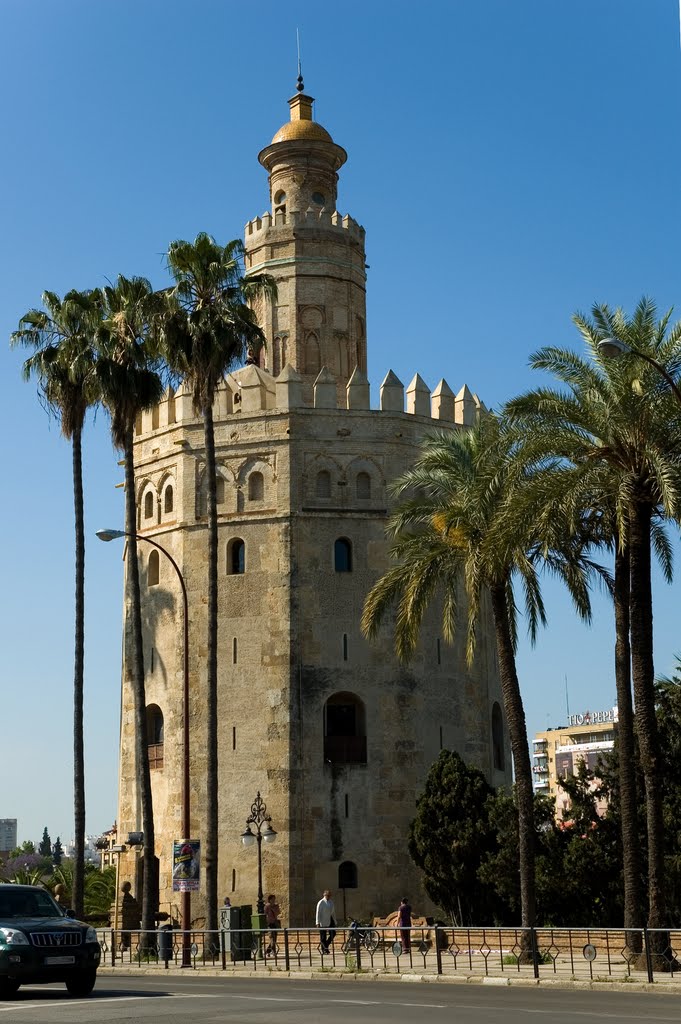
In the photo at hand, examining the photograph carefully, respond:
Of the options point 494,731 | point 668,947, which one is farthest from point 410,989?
point 494,731

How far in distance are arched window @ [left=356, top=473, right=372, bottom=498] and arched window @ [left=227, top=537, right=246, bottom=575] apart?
3747 mm

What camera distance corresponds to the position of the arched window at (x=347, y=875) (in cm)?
3803

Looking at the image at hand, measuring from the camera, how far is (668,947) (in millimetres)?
20672

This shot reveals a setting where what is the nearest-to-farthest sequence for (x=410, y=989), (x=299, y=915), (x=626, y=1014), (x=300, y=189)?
(x=626, y=1014), (x=410, y=989), (x=299, y=915), (x=300, y=189)

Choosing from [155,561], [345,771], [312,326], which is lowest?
[345,771]

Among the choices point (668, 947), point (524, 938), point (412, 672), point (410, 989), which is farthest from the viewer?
point (412, 672)

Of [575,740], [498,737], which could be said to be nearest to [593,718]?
[575,740]

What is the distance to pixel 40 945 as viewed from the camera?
16344 millimetres

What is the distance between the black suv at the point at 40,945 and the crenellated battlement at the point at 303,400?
957 inches

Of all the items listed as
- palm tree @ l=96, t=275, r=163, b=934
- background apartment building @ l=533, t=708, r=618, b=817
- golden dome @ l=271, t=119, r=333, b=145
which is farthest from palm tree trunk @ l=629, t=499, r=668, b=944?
background apartment building @ l=533, t=708, r=618, b=817

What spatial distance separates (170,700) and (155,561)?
4495mm

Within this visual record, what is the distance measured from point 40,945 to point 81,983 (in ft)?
3.64

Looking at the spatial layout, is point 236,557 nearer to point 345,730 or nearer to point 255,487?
point 255,487

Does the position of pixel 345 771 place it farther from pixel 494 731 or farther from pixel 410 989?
pixel 410 989
